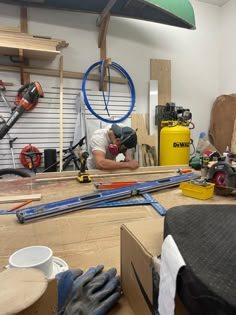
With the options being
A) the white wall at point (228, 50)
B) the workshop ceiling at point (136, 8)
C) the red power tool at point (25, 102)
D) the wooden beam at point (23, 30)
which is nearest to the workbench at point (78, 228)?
the red power tool at point (25, 102)

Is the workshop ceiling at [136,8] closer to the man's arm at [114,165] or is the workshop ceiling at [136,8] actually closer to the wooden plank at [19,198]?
the man's arm at [114,165]

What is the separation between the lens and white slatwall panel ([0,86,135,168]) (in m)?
3.12

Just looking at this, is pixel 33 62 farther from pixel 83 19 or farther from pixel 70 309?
pixel 70 309

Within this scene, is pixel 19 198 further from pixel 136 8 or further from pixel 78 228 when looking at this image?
pixel 136 8

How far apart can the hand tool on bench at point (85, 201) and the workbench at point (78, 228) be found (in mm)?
33

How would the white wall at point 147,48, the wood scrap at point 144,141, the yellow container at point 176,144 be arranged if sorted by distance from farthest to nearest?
the wood scrap at point 144,141 < the yellow container at point 176,144 < the white wall at point 147,48

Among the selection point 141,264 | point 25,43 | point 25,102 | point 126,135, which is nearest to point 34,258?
point 141,264

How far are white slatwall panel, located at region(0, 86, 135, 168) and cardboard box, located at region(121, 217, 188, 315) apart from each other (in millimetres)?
2788

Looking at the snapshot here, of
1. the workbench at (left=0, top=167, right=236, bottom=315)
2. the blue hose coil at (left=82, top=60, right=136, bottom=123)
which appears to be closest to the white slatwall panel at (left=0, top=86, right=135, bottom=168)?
the blue hose coil at (left=82, top=60, right=136, bottom=123)

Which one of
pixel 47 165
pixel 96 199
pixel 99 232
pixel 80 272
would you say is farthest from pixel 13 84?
pixel 80 272

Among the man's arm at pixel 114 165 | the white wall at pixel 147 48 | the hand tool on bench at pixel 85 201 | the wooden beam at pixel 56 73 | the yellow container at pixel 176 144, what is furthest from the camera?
the yellow container at pixel 176 144

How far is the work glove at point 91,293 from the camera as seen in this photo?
586 millimetres

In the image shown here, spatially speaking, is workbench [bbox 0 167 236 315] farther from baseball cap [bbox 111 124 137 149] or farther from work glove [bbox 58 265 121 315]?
baseball cap [bbox 111 124 137 149]

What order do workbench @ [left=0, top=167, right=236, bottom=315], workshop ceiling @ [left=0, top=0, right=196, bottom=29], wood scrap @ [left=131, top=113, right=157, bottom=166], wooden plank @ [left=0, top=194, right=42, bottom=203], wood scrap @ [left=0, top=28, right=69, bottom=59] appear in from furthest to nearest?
wood scrap @ [left=131, top=113, right=157, bottom=166], workshop ceiling @ [left=0, top=0, right=196, bottom=29], wood scrap @ [left=0, top=28, right=69, bottom=59], wooden plank @ [left=0, top=194, right=42, bottom=203], workbench @ [left=0, top=167, right=236, bottom=315]
